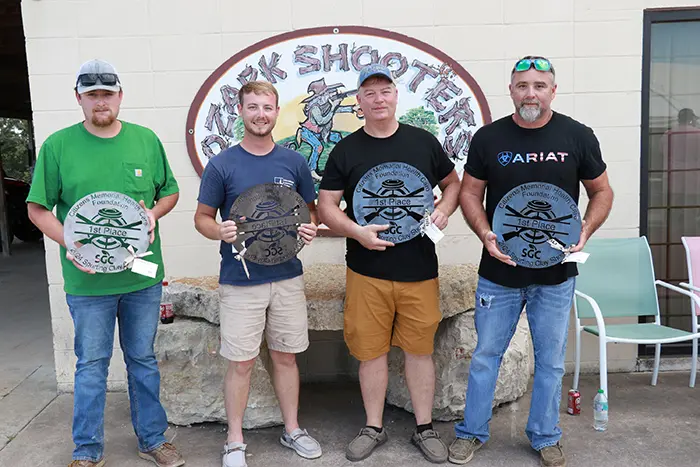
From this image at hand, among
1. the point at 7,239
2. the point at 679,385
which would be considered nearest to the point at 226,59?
the point at 679,385

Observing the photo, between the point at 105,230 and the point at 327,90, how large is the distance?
176 cm

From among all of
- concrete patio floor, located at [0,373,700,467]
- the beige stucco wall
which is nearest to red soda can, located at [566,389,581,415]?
concrete patio floor, located at [0,373,700,467]

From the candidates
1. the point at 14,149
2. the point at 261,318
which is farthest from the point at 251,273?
the point at 14,149

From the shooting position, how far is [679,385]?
12.2 feet

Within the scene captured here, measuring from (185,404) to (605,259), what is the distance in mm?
2757

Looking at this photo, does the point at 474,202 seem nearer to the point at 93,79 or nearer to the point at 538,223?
the point at 538,223

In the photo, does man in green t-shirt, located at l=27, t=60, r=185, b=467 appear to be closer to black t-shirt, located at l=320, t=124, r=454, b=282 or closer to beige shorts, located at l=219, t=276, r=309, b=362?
beige shorts, located at l=219, t=276, r=309, b=362

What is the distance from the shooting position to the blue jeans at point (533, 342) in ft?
8.67

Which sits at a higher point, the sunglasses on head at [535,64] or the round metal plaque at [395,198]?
the sunglasses on head at [535,64]

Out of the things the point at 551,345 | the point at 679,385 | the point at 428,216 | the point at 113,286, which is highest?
the point at 428,216

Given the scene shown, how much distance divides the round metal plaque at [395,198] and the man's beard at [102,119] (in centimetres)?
114

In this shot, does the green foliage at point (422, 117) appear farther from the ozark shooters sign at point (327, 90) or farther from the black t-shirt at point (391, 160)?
the black t-shirt at point (391, 160)

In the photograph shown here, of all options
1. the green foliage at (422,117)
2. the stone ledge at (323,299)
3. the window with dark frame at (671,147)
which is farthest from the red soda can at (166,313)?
the window with dark frame at (671,147)

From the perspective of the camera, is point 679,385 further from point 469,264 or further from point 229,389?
point 229,389
